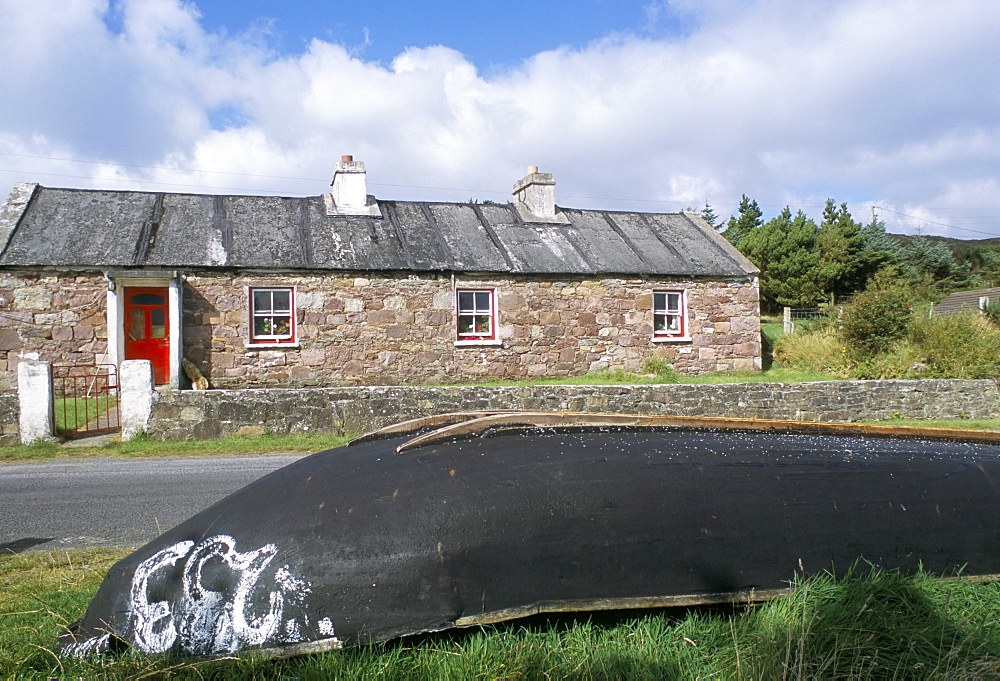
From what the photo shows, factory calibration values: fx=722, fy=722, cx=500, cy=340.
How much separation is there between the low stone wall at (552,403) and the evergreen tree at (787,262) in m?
21.6

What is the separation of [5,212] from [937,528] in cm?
1894

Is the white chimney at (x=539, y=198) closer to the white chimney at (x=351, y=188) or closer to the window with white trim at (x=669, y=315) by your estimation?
the window with white trim at (x=669, y=315)

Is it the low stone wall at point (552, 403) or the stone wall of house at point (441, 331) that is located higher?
the stone wall of house at point (441, 331)

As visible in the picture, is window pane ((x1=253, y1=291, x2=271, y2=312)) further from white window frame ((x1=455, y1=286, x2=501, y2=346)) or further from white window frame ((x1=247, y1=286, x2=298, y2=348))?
white window frame ((x1=455, y1=286, x2=501, y2=346))

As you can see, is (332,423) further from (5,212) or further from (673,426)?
(5,212)

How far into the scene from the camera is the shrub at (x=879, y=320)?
56.0 ft

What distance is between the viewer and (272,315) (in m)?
16.6

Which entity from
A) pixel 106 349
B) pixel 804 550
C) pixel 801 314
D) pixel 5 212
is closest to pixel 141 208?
pixel 5 212

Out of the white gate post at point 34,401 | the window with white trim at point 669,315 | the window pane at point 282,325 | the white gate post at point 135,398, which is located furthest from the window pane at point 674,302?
the white gate post at point 34,401

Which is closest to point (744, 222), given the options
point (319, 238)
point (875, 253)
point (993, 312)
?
point (875, 253)

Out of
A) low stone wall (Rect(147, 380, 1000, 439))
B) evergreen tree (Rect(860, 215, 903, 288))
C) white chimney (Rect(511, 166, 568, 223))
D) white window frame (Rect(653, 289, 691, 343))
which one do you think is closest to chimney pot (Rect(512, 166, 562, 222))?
white chimney (Rect(511, 166, 568, 223))

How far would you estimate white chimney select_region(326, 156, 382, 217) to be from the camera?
1919cm

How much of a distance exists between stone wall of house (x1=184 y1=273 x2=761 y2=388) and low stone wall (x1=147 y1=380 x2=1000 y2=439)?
5254 millimetres

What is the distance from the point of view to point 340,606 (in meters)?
2.78
